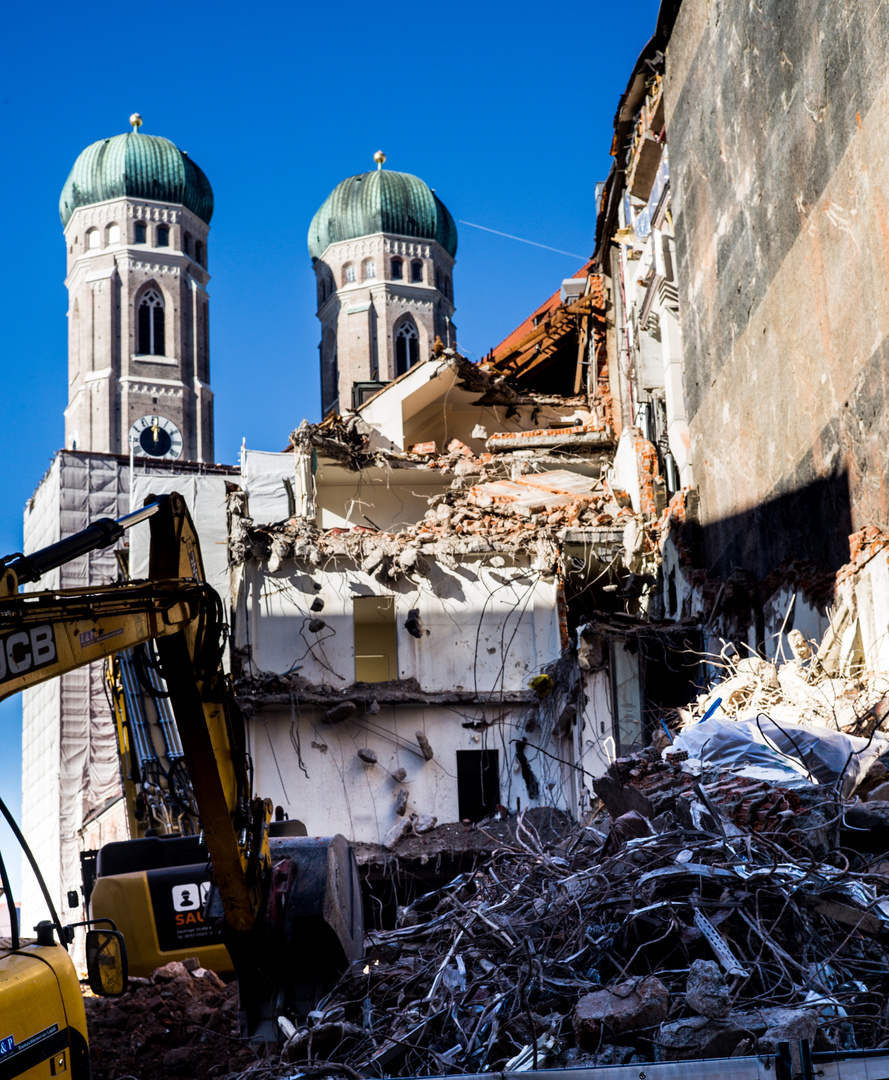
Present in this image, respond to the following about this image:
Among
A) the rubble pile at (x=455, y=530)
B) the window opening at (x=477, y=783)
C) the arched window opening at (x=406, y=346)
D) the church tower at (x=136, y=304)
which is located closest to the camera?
the window opening at (x=477, y=783)

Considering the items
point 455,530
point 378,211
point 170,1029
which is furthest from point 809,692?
point 378,211

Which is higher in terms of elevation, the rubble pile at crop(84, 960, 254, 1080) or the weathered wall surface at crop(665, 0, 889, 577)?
the weathered wall surface at crop(665, 0, 889, 577)

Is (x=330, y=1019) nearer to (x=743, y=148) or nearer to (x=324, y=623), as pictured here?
(x=743, y=148)

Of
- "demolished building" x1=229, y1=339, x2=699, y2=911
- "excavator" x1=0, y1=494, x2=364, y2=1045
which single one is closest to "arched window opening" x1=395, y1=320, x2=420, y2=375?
"demolished building" x1=229, y1=339, x2=699, y2=911

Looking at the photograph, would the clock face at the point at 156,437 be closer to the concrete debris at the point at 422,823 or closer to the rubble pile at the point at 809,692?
the concrete debris at the point at 422,823

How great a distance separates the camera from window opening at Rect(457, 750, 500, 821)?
68.3 feet

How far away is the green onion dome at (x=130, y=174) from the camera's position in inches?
3088

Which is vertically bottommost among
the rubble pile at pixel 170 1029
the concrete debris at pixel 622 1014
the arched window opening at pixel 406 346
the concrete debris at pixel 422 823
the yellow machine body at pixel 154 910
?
the rubble pile at pixel 170 1029

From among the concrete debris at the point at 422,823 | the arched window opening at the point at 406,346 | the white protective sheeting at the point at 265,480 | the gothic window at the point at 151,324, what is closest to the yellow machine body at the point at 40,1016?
the concrete debris at the point at 422,823

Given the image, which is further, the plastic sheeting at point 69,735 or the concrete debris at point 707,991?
the plastic sheeting at point 69,735

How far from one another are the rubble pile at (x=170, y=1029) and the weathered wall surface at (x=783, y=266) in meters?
7.32

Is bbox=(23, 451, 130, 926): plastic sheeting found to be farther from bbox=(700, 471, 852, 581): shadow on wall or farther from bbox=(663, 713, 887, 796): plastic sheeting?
bbox=(663, 713, 887, 796): plastic sheeting

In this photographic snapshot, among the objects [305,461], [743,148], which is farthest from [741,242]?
[305,461]

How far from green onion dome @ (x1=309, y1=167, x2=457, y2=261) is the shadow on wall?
71.3m
